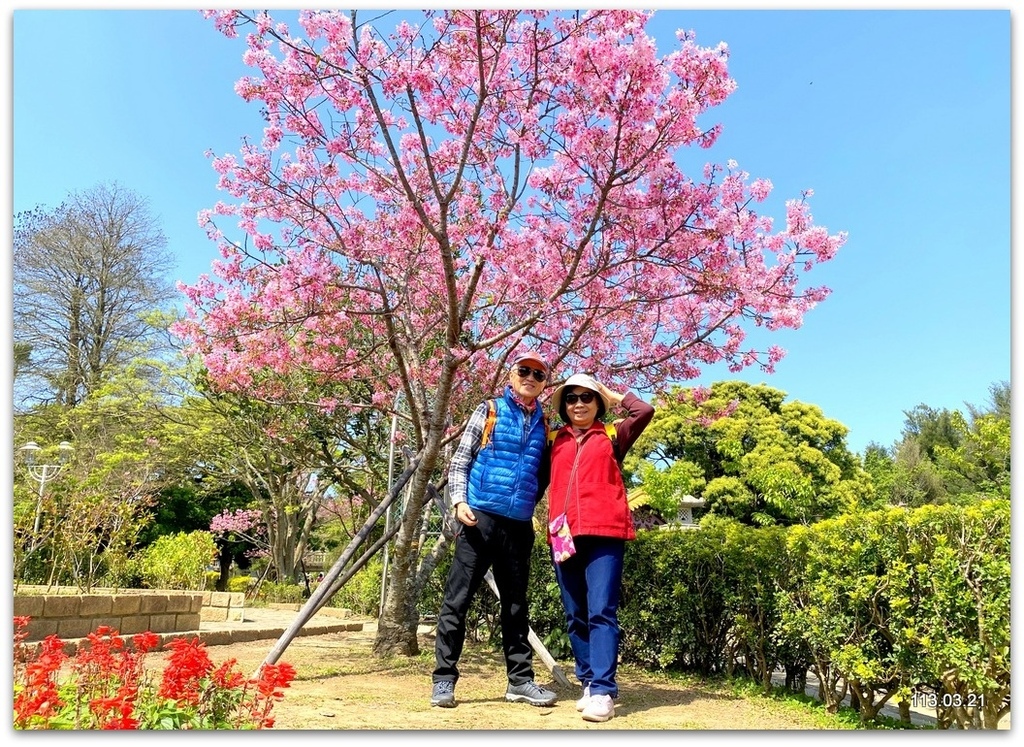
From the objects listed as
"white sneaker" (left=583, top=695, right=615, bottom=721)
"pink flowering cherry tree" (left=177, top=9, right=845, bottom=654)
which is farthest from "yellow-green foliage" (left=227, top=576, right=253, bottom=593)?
"white sneaker" (left=583, top=695, right=615, bottom=721)

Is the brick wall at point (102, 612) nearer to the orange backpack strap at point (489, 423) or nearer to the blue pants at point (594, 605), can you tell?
the orange backpack strap at point (489, 423)

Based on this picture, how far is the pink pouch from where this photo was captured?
3.04 m

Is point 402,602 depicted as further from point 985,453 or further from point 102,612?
point 985,453

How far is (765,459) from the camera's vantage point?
726 inches

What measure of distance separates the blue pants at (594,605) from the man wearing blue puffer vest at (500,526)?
215 millimetres

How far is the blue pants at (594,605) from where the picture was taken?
9.62 ft

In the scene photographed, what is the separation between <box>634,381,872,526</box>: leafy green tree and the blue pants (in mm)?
13938

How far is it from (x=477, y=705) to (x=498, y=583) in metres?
0.54

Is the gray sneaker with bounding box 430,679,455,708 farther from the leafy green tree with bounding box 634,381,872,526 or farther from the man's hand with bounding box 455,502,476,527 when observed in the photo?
the leafy green tree with bounding box 634,381,872,526

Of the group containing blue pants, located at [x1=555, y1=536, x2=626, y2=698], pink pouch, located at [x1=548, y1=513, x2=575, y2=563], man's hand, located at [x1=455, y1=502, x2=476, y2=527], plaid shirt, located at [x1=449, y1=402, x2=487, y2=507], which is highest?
plaid shirt, located at [x1=449, y1=402, x2=487, y2=507]

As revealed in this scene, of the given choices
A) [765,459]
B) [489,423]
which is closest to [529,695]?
[489,423]

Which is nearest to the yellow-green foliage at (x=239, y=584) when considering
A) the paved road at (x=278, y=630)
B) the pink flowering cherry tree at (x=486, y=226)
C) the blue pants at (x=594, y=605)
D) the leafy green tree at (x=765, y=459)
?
the paved road at (x=278, y=630)

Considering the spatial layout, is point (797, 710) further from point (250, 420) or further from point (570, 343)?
point (250, 420)

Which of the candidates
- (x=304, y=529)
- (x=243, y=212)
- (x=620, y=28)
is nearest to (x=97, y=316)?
(x=304, y=529)
